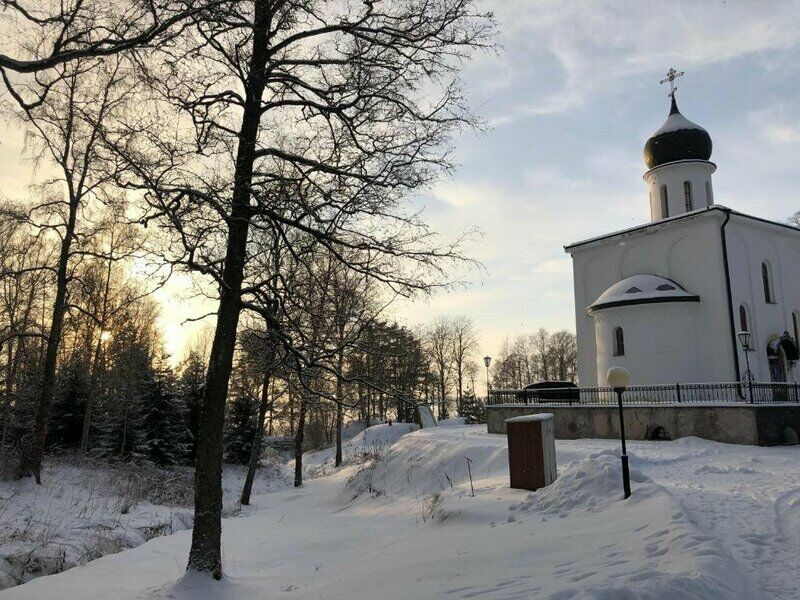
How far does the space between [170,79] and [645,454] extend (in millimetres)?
14356

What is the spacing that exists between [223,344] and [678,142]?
2830 cm

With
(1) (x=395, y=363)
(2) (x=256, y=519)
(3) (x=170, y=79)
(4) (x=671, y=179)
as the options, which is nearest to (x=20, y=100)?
(3) (x=170, y=79)

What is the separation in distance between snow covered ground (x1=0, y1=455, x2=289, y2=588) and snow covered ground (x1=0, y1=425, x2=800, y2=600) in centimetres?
121

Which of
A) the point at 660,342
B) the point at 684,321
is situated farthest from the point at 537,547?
the point at 684,321

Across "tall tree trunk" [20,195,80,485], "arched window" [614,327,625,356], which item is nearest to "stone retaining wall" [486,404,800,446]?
"arched window" [614,327,625,356]

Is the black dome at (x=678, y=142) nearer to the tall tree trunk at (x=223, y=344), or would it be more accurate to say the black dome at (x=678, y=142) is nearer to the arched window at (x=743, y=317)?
the arched window at (x=743, y=317)

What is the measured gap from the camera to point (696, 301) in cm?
2442

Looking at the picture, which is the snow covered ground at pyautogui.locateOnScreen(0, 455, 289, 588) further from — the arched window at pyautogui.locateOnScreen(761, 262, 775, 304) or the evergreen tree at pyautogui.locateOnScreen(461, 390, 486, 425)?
the arched window at pyautogui.locateOnScreen(761, 262, 775, 304)

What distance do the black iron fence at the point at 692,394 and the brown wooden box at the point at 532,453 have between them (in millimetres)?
9578

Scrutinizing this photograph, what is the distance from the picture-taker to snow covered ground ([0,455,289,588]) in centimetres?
971

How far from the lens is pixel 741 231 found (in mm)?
25688

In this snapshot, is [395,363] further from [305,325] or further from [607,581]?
[607,581]

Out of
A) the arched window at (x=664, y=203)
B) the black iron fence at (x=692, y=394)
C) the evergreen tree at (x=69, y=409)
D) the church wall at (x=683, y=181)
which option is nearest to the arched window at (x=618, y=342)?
the black iron fence at (x=692, y=394)

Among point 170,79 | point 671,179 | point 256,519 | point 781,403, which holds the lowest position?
point 256,519
